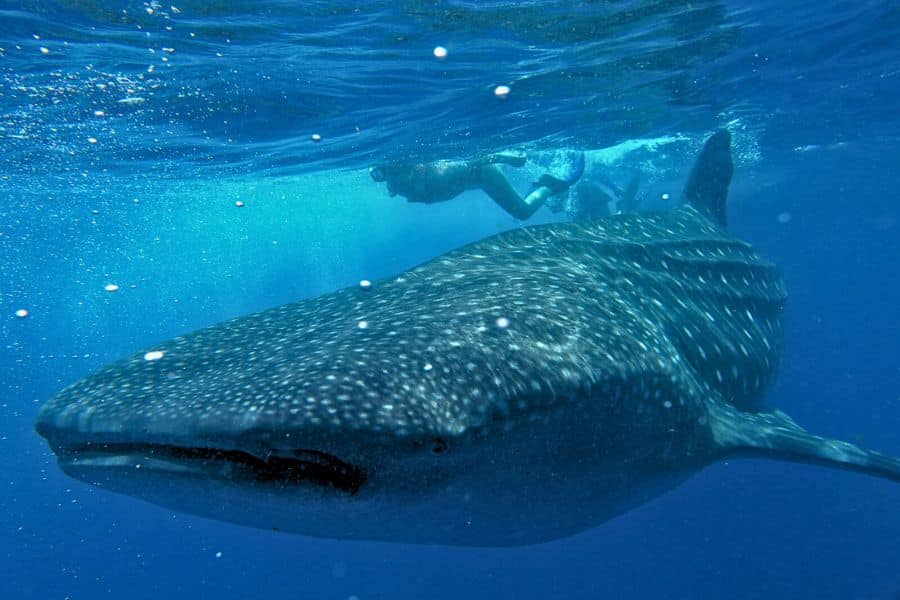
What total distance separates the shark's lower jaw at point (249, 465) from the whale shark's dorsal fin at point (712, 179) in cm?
877

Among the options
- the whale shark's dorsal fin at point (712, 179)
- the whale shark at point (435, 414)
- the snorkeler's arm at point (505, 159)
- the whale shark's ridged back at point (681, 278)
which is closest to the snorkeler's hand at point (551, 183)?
the snorkeler's arm at point (505, 159)

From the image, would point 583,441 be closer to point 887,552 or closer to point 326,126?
point 326,126

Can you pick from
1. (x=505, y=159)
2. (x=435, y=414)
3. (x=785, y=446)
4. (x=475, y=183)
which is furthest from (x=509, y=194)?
(x=435, y=414)

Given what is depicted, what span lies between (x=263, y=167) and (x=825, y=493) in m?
23.8

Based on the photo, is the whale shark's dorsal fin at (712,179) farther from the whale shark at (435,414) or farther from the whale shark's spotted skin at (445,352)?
the whale shark at (435,414)

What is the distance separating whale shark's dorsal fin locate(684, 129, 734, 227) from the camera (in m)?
9.70

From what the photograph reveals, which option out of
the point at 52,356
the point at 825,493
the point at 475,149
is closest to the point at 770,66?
the point at 475,149

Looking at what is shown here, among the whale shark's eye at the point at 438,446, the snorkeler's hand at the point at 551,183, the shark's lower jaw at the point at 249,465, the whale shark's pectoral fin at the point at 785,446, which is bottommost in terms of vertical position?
the shark's lower jaw at the point at 249,465

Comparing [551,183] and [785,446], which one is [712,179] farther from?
[551,183]

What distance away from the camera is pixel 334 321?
382cm

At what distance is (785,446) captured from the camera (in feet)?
13.9

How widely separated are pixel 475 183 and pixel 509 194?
1161 millimetres

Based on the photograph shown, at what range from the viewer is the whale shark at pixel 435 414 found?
7.65ft

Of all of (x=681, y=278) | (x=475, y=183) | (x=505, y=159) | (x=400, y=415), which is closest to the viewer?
(x=400, y=415)
